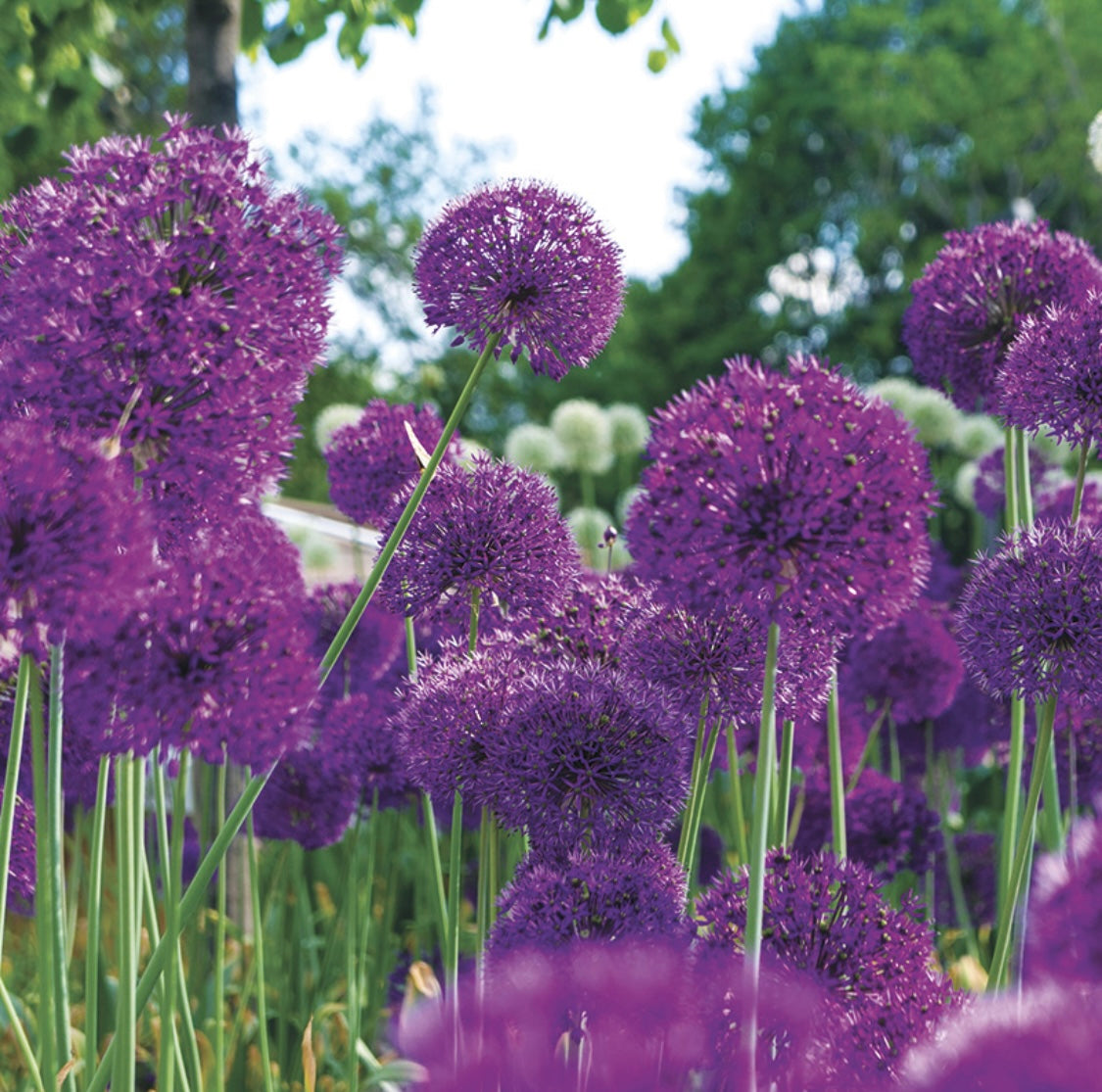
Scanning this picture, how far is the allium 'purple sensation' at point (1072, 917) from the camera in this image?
109 cm

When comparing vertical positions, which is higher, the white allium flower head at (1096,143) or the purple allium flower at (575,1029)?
the white allium flower head at (1096,143)

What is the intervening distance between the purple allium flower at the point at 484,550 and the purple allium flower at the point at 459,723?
18 cm

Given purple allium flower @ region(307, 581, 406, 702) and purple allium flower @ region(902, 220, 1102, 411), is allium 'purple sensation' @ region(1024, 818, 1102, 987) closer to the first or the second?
purple allium flower @ region(902, 220, 1102, 411)

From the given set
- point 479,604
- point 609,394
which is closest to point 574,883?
point 479,604

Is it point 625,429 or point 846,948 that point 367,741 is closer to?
point 846,948

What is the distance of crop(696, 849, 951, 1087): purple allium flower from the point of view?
153 centimetres

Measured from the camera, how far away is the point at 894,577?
150 centimetres

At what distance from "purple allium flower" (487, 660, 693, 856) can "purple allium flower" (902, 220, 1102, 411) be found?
1.26 meters

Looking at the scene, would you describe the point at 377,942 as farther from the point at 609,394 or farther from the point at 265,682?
the point at 609,394

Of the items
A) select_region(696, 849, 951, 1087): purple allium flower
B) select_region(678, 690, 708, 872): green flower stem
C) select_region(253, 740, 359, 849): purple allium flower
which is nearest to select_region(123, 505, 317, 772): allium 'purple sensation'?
select_region(696, 849, 951, 1087): purple allium flower

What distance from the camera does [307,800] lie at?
11.8 ft

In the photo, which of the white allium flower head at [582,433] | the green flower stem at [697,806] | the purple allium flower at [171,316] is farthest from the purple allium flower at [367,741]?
the white allium flower head at [582,433]

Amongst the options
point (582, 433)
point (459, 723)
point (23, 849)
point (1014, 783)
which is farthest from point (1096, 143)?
point (582, 433)

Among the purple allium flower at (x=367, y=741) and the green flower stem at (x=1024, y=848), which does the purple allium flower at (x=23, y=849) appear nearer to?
the purple allium flower at (x=367, y=741)
